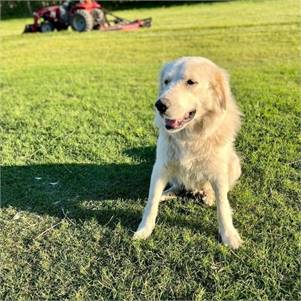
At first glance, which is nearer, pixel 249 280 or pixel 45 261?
pixel 249 280

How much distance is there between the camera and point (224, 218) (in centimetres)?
304

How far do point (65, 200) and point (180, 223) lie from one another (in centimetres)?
98

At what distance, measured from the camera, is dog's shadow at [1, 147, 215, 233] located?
3.38m

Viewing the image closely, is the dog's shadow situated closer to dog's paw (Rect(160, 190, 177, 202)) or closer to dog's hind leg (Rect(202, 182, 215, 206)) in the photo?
dog's paw (Rect(160, 190, 177, 202))

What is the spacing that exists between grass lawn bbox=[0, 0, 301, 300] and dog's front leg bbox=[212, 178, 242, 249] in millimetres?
81

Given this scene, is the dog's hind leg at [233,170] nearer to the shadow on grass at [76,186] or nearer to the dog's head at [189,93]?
the dog's head at [189,93]

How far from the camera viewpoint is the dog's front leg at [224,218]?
2.96 meters

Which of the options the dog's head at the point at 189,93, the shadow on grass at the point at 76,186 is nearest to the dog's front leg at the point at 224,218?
the dog's head at the point at 189,93

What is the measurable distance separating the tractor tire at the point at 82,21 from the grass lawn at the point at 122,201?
7294 millimetres

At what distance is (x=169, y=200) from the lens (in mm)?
3553

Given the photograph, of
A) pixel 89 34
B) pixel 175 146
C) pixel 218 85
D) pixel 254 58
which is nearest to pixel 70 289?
pixel 175 146

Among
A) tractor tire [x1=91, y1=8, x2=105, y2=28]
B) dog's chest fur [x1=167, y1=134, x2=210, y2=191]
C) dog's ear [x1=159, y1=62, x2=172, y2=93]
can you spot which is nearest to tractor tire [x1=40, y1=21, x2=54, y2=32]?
tractor tire [x1=91, y1=8, x2=105, y2=28]

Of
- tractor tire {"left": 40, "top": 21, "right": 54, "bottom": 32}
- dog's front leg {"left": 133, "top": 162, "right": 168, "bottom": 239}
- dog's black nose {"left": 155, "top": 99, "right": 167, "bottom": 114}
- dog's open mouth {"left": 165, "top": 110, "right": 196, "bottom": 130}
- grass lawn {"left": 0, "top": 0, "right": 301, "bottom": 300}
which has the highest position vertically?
dog's black nose {"left": 155, "top": 99, "right": 167, "bottom": 114}

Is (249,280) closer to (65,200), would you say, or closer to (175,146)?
(175,146)
